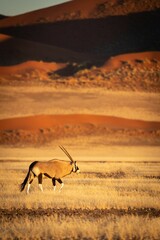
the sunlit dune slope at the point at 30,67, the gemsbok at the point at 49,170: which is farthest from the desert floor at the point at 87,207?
the sunlit dune slope at the point at 30,67

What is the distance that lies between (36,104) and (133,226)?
55019mm

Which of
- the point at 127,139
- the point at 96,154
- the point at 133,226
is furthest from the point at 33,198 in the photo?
the point at 127,139

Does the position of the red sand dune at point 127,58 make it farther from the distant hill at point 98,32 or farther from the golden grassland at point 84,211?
the golden grassland at point 84,211

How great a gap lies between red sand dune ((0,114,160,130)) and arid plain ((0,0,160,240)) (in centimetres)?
11

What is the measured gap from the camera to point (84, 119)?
2469 inches

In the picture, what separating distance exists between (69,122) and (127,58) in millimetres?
15612

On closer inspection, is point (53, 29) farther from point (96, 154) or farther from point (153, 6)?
point (96, 154)

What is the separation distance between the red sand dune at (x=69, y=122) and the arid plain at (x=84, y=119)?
0.11 m

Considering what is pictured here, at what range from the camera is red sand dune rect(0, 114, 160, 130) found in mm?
59469

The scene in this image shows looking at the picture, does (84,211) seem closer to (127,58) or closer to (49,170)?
(49,170)

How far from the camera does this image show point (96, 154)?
1859 inches

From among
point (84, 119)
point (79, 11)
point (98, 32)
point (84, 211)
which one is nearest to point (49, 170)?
point (84, 211)

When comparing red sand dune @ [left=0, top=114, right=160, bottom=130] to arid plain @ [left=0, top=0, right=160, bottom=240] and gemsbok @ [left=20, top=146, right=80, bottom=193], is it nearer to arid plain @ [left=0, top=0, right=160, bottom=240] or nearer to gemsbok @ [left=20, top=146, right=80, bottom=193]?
arid plain @ [left=0, top=0, right=160, bottom=240]

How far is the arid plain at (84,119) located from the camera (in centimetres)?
1312
